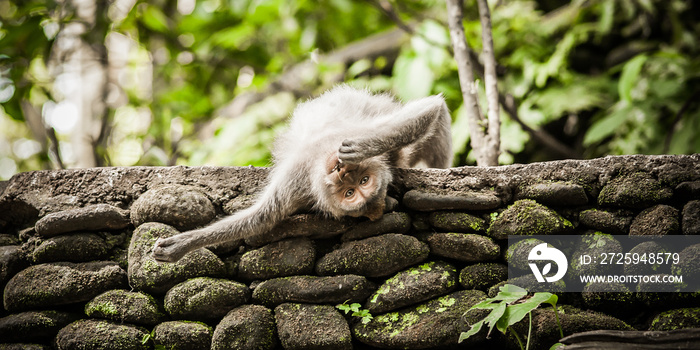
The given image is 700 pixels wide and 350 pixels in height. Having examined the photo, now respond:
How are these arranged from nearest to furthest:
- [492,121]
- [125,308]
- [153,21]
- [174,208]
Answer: [125,308] < [174,208] < [492,121] < [153,21]

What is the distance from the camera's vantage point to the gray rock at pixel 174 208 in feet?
10.9

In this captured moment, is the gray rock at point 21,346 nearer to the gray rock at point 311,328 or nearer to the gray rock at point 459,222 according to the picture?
the gray rock at point 311,328

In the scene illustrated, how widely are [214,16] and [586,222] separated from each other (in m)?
7.49

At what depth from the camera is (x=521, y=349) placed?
2730 mm

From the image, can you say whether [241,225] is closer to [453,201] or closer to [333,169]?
[333,169]

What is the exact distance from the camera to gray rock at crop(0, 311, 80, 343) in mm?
3100

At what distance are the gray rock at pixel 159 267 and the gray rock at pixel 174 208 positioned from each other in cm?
10

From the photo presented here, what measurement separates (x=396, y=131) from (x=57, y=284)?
228 cm

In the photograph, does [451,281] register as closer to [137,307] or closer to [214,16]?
[137,307]

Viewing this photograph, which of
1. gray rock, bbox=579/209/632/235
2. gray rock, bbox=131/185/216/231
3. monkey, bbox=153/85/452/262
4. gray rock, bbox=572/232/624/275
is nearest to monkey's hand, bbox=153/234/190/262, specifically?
monkey, bbox=153/85/452/262

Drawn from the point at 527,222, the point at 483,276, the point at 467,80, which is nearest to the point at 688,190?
the point at 527,222

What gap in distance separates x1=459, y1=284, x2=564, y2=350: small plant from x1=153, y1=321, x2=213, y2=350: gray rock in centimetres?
148

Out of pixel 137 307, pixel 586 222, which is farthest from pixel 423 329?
pixel 137 307

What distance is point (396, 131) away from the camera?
329 cm
